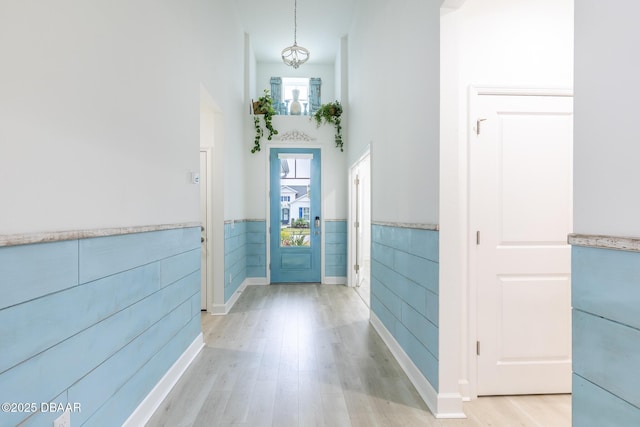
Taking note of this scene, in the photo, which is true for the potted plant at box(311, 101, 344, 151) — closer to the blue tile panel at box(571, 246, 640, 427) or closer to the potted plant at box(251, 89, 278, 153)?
the potted plant at box(251, 89, 278, 153)

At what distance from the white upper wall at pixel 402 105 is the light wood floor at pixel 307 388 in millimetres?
1089

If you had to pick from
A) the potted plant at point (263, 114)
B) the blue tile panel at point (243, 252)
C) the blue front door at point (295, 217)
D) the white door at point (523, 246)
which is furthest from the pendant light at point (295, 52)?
the white door at point (523, 246)

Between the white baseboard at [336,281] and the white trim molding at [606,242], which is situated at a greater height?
the white trim molding at [606,242]

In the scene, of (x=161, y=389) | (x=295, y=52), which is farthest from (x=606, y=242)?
(x=295, y=52)

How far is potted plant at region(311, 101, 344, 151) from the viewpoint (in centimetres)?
520

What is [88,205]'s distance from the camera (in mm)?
1311

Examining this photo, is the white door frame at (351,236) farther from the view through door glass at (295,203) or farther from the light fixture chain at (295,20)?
the light fixture chain at (295,20)

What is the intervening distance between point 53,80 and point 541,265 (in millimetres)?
2535

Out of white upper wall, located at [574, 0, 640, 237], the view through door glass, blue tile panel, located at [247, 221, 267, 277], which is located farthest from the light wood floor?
the view through door glass

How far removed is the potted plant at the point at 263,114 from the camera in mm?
5195

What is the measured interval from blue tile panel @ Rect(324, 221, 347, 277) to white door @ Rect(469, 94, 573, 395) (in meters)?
3.38

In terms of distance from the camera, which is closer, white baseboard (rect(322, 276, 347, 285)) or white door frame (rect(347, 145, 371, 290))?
white door frame (rect(347, 145, 371, 290))

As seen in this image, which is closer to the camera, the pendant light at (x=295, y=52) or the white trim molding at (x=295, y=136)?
the pendant light at (x=295, y=52)

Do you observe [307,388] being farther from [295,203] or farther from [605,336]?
[295,203]
